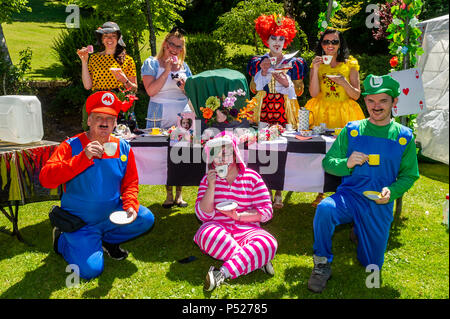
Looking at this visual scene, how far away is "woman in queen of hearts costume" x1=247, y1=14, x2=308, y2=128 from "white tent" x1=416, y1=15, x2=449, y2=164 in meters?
2.18

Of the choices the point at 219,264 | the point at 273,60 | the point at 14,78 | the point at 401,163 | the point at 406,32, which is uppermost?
the point at 406,32

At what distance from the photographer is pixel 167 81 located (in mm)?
4766

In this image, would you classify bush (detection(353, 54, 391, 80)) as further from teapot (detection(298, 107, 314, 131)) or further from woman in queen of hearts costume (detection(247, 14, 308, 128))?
teapot (detection(298, 107, 314, 131))

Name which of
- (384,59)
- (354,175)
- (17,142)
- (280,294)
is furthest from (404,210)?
(384,59)

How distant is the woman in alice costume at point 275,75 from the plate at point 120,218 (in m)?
1.99

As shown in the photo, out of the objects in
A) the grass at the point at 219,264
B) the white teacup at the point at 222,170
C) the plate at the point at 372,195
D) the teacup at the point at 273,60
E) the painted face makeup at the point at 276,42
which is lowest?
the grass at the point at 219,264

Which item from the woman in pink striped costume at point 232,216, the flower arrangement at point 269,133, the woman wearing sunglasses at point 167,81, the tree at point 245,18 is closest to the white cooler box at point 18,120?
the woman wearing sunglasses at point 167,81

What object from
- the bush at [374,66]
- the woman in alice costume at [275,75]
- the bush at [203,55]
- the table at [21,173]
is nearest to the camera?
the table at [21,173]

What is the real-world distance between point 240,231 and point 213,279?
0.53 metres

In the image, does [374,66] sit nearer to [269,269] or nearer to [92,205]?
[269,269]

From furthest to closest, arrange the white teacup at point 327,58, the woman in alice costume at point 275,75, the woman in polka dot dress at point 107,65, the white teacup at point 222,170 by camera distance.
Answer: the woman in polka dot dress at point 107,65 → the woman in alice costume at point 275,75 → the white teacup at point 327,58 → the white teacup at point 222,170

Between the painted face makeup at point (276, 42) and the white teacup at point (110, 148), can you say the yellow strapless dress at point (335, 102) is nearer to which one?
the painted face makeup at point (276, 42)

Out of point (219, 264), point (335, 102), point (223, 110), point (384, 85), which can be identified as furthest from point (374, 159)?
point (219, 264)

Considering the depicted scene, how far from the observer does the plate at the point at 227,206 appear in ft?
11.1
